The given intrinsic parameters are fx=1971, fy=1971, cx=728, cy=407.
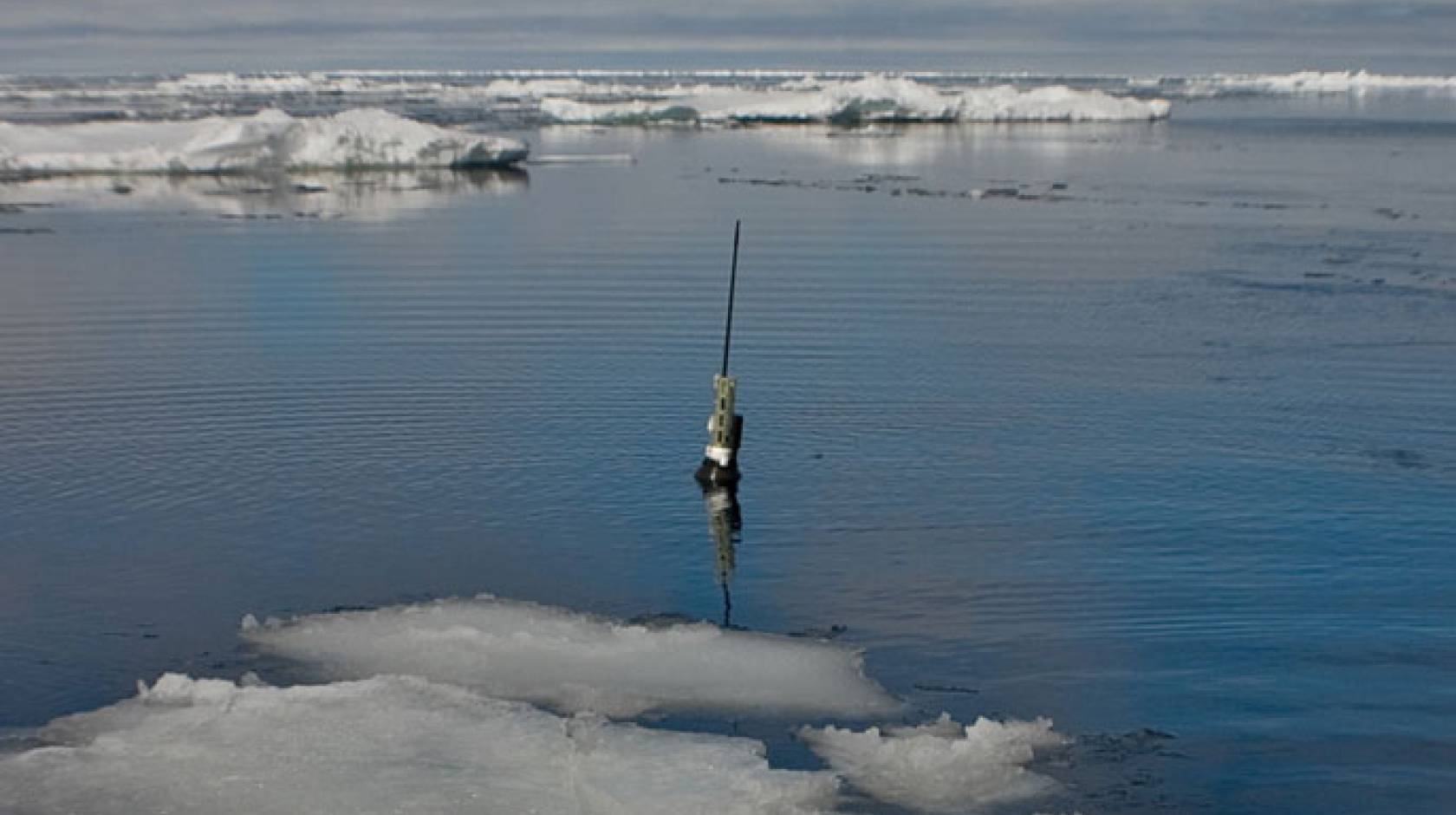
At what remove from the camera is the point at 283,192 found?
115 feet

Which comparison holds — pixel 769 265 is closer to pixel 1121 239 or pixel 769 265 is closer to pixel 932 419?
pixel 1121 239

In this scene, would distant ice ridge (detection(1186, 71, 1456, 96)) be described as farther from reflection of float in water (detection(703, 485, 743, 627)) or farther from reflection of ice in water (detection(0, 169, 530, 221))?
reflection of float in water (detection(703, 485, 743, 627))

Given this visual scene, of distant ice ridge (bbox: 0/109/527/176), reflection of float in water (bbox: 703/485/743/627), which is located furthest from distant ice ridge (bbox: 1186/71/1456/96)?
reflection of float in water (bbox: 703/485/743/627)

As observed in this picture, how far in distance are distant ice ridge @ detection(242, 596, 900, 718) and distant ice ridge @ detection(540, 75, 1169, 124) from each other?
5486cm

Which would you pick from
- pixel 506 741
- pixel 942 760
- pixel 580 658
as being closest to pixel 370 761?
pixel 506 741

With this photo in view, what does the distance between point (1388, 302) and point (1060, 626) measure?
36.0ft

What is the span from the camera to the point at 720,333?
17.5m

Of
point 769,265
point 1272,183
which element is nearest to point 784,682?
point 769,265

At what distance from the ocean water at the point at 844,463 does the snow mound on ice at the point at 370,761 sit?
0.41m

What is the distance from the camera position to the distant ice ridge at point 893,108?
209 feet

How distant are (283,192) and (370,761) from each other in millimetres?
28871

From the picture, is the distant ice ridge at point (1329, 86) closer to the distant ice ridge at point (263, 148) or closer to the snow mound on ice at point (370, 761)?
the distant ice ridge at point (263, 148)

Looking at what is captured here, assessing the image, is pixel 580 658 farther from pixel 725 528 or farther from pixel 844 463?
pixel 844 463

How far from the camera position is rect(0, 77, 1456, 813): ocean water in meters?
8.65
